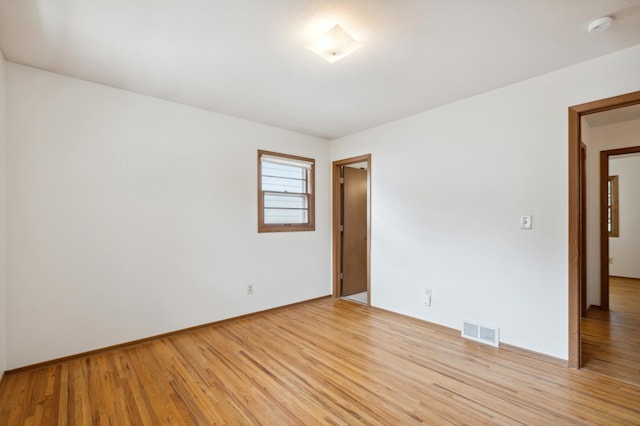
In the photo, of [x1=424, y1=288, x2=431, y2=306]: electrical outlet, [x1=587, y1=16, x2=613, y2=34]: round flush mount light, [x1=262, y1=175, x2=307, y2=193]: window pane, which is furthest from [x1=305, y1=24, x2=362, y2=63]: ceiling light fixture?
[x1=424, y1=288, x2=431, y2=306]: electrical outlet

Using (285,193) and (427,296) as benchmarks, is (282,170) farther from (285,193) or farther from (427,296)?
(427,296)

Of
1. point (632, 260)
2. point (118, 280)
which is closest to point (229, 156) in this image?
point (118, 280)

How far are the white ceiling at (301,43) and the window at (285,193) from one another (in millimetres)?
1159

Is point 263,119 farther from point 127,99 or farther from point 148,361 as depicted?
point 148,361

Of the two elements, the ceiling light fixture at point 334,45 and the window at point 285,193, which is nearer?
the ceiling light fixture at point 334,45

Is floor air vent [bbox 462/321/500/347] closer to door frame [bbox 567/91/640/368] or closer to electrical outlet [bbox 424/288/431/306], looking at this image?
electrical outlet [bbox 424/288/431/306]

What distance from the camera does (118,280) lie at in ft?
9.31

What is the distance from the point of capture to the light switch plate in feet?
8.79

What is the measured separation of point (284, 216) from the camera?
4.29 m

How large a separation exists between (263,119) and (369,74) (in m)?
1.69

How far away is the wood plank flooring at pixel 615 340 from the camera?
7.87 ft

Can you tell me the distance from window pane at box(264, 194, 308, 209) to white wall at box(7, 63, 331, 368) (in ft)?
1.05

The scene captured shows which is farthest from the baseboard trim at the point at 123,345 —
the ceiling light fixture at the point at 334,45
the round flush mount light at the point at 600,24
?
the round flush mount light at the point at 600,24

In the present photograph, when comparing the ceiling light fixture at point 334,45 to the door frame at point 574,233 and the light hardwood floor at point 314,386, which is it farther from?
the light hardwood floor at point 314,386
